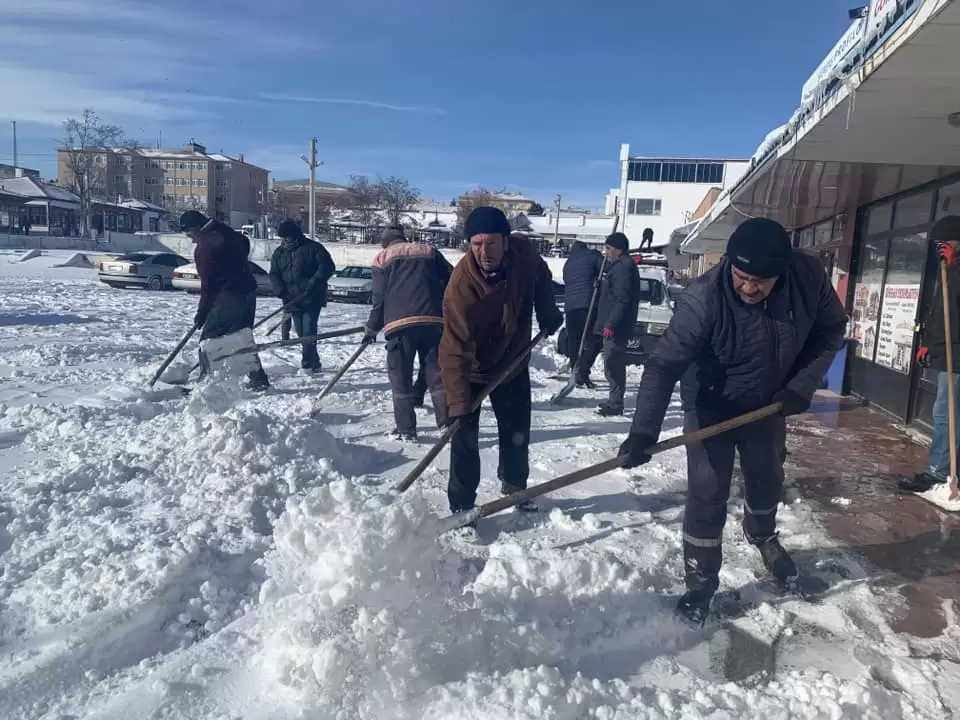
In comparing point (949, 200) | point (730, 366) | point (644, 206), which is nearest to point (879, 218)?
point (949, 200)

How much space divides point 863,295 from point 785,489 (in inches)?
187

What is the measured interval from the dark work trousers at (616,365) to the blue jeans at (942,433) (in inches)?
102

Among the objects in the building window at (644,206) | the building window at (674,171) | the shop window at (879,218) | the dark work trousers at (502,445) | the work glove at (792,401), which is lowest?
the dark work trousers at (502,445)

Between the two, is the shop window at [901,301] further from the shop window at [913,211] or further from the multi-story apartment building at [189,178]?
the multi-story apartment building at [189,178]

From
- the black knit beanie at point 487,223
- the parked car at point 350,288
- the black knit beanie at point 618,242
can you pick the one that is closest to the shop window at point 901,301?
the black knit beanie at point 618,242

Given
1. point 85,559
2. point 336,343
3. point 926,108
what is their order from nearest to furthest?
1. point 85,559
2. point 926,108
3. point 336,343

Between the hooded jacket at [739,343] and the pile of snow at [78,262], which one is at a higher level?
the hooded jacket at [739,343]

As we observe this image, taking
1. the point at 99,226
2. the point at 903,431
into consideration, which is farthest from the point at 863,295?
the point at 99,226

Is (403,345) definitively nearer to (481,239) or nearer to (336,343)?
(481,239)

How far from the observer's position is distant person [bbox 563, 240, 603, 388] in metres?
7.25

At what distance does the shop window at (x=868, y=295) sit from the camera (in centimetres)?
761

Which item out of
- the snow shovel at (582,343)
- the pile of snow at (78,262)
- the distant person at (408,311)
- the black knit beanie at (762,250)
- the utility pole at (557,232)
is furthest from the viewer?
the utility pole at (557,232)

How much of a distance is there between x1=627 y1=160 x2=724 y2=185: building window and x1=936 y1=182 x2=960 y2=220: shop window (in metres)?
53.1

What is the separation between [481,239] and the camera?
3.42m
